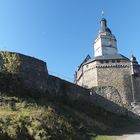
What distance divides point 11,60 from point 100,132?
9.49 m

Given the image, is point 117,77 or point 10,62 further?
point 117,77

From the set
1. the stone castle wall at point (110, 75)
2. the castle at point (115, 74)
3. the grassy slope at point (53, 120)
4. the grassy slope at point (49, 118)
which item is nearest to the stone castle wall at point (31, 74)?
the grassy slope at point (49, 118)

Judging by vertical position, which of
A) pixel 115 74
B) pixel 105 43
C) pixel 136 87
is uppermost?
pixel 105 43

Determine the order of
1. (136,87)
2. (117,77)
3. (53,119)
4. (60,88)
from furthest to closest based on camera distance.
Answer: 1. (117,77)
2. (136,87)
3. (60,88)
4. (53,119)

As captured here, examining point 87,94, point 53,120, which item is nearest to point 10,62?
point 53,120

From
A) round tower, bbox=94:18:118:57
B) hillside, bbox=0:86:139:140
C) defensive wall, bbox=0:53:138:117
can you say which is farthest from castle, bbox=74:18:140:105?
hillside, bbox=0:86:139:140

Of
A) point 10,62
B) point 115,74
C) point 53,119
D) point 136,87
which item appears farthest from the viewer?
point 115,74

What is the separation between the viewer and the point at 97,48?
70.4m

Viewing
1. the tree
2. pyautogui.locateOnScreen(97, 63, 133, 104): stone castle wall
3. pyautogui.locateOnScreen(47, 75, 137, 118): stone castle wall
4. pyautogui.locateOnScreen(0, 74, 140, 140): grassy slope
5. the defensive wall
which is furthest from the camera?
pyautogui.locateOnScreen(97, 63, 133, 104): stone castle wall

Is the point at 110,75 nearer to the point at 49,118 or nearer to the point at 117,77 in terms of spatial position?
the point at 117,77

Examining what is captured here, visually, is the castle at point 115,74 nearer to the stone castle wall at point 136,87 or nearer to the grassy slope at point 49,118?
the stone castle wall at point 136,87

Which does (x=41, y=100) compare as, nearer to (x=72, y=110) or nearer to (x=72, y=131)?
(x=72, y=110)

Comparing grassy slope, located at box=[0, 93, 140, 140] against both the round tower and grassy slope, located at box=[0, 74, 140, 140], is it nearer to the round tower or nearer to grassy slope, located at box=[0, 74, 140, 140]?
grassy slope, located at box=[0, 74, 140, 140]

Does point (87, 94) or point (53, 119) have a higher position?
point (87, 94)
